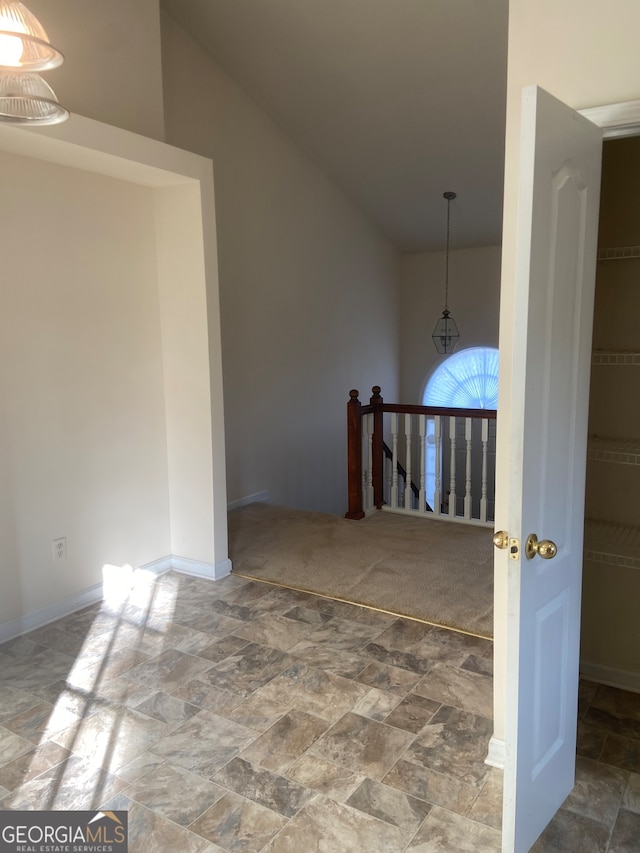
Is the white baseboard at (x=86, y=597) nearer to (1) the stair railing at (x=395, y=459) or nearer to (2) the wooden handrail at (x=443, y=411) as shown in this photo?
(1) the stair railing at (x=395, y=459)

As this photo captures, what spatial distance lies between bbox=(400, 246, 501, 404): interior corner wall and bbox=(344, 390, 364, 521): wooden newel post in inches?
129

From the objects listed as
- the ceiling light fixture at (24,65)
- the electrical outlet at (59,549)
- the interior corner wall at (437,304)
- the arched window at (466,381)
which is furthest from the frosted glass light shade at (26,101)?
the arched window at (466,381)

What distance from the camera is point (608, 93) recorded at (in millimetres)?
1861

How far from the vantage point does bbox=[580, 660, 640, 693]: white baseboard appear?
9.00 ft

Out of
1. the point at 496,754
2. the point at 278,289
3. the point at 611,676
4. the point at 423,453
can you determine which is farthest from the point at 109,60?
the point at 611,676

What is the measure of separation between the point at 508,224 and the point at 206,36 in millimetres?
3612

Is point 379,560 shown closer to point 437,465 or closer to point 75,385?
point 437,465

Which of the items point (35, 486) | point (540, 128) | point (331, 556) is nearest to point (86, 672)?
point (35, 486)

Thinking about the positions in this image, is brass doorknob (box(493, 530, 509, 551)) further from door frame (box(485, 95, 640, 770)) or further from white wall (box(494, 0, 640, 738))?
door frame (box(485, 95, 640, 770))

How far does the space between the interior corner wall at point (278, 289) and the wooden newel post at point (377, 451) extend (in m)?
1.03

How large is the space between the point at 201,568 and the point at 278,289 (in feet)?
9.09

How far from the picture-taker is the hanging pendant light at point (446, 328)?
6.65 m

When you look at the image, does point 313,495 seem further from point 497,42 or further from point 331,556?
point 497,42

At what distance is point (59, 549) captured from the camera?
3426 mm
